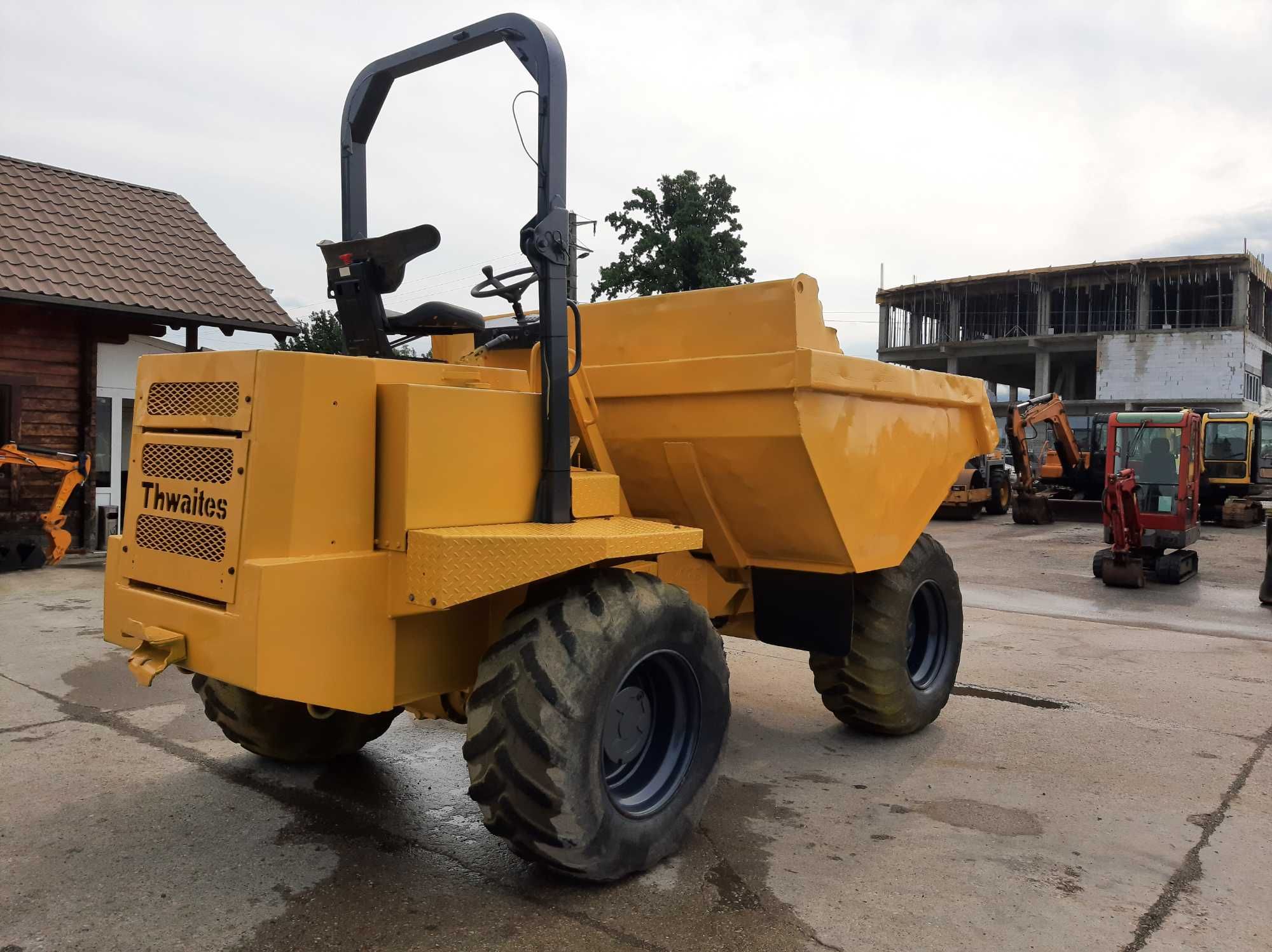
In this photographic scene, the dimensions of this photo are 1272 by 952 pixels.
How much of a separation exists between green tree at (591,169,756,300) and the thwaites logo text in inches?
985

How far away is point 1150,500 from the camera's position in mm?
13438

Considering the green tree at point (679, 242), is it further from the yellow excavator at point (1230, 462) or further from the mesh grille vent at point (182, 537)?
the mesh grille vent at point (182, 537)

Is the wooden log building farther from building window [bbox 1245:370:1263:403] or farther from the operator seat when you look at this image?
building window [bbox 1245:370:1263:403]

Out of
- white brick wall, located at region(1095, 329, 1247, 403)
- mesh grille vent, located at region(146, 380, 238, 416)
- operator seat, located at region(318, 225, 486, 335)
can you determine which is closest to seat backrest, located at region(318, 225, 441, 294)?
operator seat, located at region(318, 225, 486, 335)

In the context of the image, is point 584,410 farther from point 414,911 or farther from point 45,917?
point 45,917

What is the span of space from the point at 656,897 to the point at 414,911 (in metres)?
0.79

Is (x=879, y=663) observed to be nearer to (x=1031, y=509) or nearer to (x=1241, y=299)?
(x=1031, y=509)

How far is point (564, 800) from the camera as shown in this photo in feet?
10.2

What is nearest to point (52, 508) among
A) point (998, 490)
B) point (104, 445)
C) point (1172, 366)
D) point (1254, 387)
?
point (104, 445)

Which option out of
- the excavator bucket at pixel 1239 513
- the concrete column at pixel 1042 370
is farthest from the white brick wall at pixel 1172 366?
the excavator bucket at pixel 1239 513

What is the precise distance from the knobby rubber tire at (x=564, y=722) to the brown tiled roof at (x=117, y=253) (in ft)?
33.4

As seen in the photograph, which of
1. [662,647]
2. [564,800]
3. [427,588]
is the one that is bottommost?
[564,800]

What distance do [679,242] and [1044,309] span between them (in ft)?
66.4

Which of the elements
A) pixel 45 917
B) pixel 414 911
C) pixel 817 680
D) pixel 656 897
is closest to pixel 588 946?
pixel 656 897
